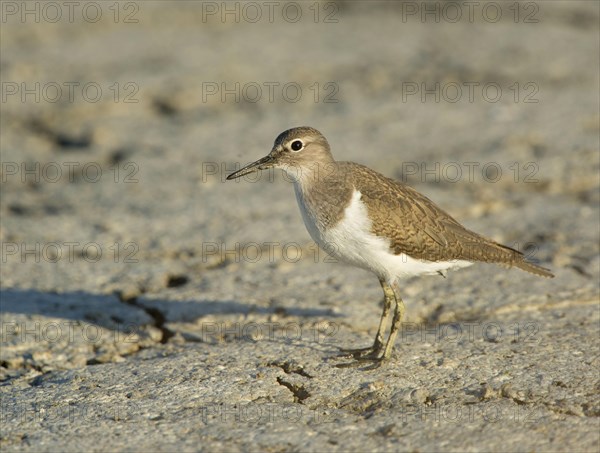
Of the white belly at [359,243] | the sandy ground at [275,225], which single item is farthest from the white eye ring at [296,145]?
the sandy ground at [275,225]

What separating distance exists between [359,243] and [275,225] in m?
2.45

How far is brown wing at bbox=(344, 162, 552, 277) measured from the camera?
555 centimetres

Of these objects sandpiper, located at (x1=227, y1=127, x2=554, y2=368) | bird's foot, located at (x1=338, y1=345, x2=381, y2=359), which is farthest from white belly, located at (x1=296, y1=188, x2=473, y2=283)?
bird's foot, located at (x1=338, y1=345, x2=381, y2=359)

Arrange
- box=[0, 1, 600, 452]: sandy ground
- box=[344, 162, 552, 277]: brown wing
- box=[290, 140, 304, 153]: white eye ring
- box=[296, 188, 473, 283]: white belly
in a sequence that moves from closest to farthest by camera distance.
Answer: box=[0, 1, 600, 452]: sandy ground
box=[296, 188, 473, 283]: white belly
box=[344, 162, 552, 277]: brown wing
box=[290, 140, 304, 153]: white eye ring

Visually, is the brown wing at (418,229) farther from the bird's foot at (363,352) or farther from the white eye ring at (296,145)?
the bird's foot at (363,352)

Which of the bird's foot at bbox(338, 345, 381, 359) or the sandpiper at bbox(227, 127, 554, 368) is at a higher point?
the sandpiper at bbox(227, 127, 554, 368)

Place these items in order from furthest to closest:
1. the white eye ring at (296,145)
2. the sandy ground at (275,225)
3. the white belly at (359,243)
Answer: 1. the white eye ring at (296,145)
2. the white belly at (359,243)
3. the sandy ground at (275,225)

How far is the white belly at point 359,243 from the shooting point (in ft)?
17.9

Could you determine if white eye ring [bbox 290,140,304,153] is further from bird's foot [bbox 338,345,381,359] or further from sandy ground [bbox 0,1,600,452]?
bird's foot [bbox 338,345,381,359]

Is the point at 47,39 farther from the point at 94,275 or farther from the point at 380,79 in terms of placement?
the point at 94,275

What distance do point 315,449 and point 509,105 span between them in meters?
6.56

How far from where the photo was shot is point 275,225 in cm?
782

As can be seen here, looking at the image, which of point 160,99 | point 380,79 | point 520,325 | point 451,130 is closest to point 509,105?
Result: point 451,130

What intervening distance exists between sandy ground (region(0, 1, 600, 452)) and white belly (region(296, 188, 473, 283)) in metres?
0.54
